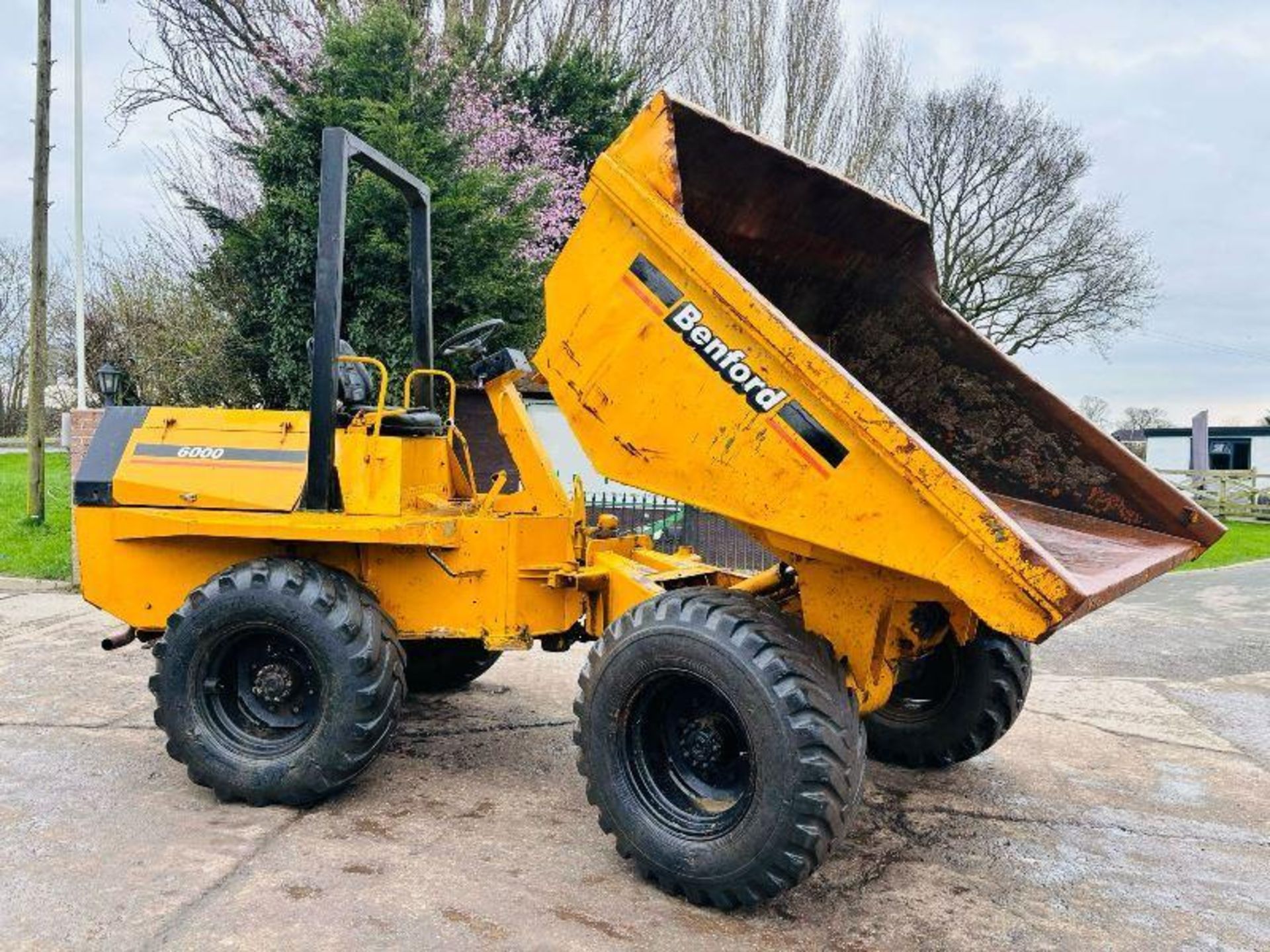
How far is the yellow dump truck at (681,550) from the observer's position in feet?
10.4

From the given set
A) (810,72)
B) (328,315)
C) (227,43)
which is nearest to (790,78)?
(810,72)

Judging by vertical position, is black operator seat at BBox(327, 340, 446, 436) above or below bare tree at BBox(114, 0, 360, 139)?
below

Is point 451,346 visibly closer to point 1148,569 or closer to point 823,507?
point 823,507

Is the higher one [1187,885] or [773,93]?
[773,93]

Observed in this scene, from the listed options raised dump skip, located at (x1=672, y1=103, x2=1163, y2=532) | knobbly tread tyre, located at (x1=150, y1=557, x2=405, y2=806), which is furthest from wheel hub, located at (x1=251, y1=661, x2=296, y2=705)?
raised dump skip, located at (x1=672, y1=103, x2=1163, y2=532)

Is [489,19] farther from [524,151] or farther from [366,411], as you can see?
[366,411]

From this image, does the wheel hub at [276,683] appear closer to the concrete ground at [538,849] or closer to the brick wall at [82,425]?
the concrete ground at [538,849]

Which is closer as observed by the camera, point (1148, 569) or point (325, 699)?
point (1148, 569)

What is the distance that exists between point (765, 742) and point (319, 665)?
76.0 inches

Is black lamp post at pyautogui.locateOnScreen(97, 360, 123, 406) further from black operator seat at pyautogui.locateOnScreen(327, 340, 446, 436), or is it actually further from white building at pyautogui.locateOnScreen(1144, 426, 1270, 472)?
white building at pyautogui.locateOnScreen(1144, 426, 1270, 472)

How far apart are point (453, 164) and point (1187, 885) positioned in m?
10.9

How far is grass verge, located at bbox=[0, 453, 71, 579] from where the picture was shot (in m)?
9.84

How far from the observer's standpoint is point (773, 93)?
2239 cm

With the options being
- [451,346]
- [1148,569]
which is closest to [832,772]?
[1148,569]
